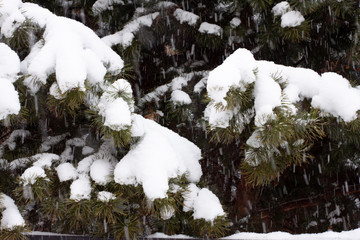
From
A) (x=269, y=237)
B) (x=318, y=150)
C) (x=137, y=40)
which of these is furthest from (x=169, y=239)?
(x=318, y=150)

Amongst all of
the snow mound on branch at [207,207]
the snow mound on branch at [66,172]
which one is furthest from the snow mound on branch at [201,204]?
the snow mound on branch at [66,172]

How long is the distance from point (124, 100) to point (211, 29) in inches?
55.2

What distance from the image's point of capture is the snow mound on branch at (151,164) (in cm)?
160

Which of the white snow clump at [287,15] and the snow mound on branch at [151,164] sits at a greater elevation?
the white snow clump at [287,15]

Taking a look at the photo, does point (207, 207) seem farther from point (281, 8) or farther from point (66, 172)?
point (281, 8)

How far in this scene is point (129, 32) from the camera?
2.72 meters

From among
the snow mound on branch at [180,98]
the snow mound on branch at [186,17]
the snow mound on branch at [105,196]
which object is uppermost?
the snow mound on branch at [186,17]

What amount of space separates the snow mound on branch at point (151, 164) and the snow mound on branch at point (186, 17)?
1.23 meters

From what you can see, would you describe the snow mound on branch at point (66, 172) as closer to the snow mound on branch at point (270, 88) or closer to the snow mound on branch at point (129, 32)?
the snow mound on branch at point (270, 88)

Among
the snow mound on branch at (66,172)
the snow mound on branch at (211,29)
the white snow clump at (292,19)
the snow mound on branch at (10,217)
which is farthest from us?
the snow mound on branch at (211,29)

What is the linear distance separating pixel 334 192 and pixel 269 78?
2.12 metres

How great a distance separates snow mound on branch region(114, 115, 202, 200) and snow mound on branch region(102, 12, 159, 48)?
0.98 meters

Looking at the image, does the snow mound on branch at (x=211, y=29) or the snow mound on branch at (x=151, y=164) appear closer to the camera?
the snow mound on branch at (x=151, y=164)

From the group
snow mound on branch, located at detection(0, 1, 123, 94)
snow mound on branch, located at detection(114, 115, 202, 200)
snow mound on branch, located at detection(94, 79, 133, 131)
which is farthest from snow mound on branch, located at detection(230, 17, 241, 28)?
A: snow mound on branch, located at detection(94, 79, 133, 131)
